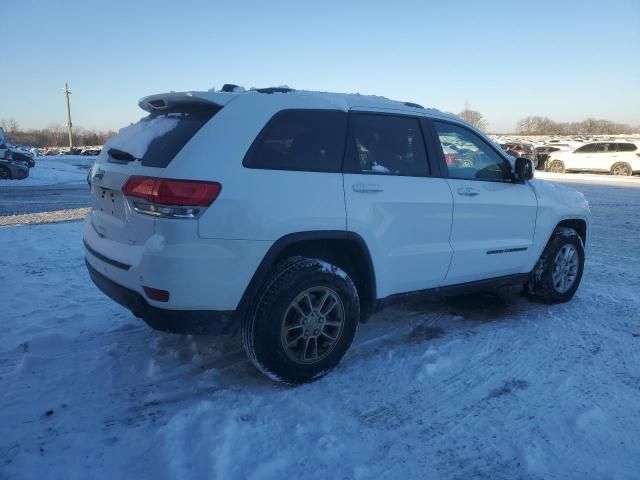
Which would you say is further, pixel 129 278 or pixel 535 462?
pixel 129 278

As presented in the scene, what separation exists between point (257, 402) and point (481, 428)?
1.32 meters

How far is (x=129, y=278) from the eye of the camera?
118 inches

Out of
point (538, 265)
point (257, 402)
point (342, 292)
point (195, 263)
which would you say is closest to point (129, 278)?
point (195, 263)

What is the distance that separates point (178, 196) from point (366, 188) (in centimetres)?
128

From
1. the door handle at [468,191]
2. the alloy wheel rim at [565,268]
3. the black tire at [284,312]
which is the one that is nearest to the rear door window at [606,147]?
the alloy wheel rim at [565,268]

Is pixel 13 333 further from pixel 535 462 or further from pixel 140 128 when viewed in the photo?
pixel 535 462

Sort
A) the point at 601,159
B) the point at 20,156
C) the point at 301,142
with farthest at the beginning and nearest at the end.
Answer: the point at 601,159 → the point at 20,156 → the point at 301,142

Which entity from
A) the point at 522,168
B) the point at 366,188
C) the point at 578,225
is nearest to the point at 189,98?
the point at 366,188

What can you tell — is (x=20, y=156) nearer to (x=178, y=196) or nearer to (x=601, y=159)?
(x=178, y=196)

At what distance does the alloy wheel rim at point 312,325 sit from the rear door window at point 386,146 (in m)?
0.89

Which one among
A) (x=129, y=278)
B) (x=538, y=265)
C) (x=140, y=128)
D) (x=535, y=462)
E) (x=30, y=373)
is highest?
(x=140, y=128)

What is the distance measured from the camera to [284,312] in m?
3.14

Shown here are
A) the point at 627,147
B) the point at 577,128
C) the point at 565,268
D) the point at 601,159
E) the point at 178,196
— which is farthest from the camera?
the point at 577,128

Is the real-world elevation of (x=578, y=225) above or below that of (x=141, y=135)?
below
